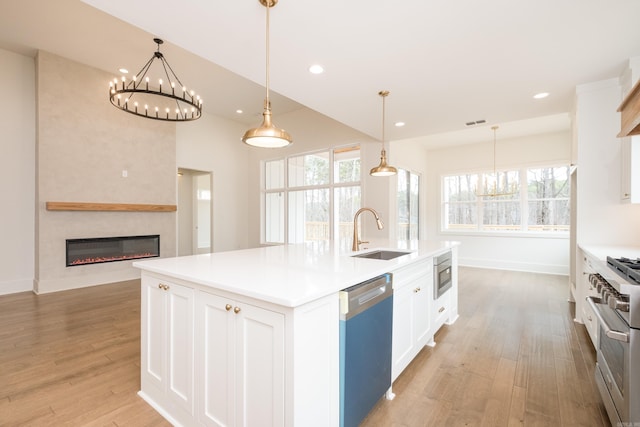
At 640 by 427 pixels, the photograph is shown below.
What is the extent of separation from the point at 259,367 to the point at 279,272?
1.64ft

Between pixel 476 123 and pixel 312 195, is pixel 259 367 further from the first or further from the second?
pixel 312 195

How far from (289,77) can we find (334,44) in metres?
0.75

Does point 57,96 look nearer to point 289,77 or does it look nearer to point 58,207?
point 58,207

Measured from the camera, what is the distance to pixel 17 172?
433 centimetres

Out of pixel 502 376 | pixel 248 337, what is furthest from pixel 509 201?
pixel 248 337

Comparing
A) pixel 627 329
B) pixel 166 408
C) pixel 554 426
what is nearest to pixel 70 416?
pixel 166 408

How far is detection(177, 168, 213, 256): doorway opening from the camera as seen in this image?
7539mm

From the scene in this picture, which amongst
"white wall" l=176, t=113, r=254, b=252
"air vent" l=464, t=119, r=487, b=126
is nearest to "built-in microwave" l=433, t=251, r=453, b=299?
"air vent" l=464, t=119, r=487, b=126

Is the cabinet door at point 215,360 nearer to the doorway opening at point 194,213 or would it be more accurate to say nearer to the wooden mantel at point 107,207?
the wooden mantel at point 107,207

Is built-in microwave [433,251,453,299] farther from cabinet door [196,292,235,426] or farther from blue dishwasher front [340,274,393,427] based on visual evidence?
cabinet door [196,292,235,426]

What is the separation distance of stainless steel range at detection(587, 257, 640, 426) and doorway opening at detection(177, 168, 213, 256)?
7.45m

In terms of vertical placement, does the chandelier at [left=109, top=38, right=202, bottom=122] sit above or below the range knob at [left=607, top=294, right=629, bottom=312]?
above

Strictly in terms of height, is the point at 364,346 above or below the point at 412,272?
below

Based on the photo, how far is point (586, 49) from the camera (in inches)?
96.9
